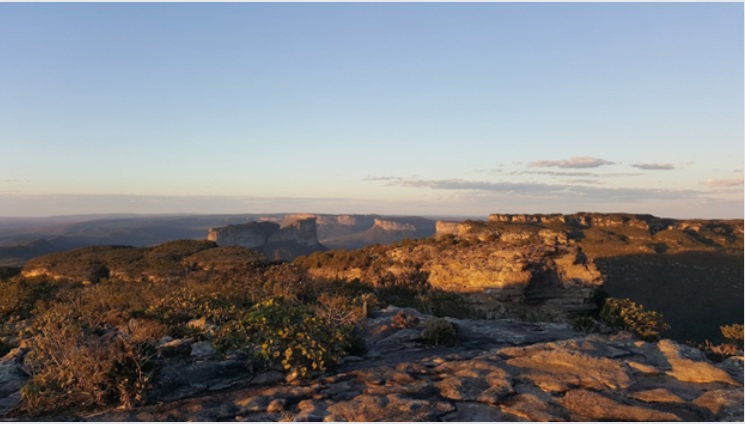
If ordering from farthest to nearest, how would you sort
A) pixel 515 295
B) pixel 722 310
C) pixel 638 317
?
pixel 722 310 → pixel 515 295 → pixel 638 317

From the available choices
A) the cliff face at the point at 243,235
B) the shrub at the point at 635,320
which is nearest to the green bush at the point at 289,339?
the shrub at the point at 635,320

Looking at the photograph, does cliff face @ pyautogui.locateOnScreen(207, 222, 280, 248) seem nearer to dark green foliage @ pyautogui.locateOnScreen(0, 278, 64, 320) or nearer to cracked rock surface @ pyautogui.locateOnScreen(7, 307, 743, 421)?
dark green foliage @ pyautogui.locateOnScreen(0, 278, 64, 320)

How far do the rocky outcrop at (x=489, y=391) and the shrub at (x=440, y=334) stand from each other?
20.8 inches

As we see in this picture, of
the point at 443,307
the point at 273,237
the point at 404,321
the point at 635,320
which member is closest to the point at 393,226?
the point at 273,237

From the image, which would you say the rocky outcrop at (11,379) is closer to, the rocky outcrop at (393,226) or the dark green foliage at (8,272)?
the dark green foliage at (8,272)

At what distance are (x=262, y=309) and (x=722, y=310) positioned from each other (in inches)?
2231

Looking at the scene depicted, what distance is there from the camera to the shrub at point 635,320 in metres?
17.7

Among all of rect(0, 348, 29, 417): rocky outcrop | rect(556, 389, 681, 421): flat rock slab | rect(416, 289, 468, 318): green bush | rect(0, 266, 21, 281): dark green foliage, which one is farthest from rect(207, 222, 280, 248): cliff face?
rect(556, 389, 681, 421): flat rock slab

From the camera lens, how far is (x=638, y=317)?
1902 centimetres

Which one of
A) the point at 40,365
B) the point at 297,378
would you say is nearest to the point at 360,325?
the point at 297,378

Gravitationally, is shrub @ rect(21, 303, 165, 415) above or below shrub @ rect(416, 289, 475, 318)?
above

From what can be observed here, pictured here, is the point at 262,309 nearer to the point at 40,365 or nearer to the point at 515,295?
the point at 40,365

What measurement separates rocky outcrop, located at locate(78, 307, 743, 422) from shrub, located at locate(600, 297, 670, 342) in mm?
7370

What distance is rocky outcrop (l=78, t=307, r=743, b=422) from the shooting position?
726 cm
